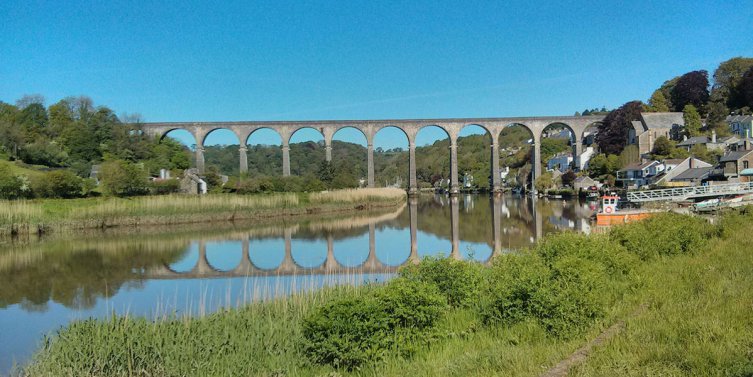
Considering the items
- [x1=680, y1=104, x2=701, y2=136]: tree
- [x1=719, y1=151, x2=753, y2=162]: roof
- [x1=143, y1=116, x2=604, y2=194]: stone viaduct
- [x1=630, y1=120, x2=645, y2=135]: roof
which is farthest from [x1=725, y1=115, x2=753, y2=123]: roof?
[x1=719, y1=151, x2=753, y2=162]: roof

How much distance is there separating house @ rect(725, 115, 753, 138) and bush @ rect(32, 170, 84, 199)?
4653 cm

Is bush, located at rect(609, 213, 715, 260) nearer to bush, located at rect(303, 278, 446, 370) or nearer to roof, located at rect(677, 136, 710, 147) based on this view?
bush, located at rect(303, 278, 446, 370)

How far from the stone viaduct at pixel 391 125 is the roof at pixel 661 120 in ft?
26.4

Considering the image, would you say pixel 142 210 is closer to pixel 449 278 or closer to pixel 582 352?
pixel 449 278

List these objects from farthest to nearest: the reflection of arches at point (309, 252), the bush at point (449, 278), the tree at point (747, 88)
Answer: the tree at point (747, 88), the reflection of arches at point (309, 252), the bush at point (449, 278)

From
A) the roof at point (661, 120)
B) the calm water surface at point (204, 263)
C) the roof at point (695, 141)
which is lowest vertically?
the calm water surface at point (204, 263)

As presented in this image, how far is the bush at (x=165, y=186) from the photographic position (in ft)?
110

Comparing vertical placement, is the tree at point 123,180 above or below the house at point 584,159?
below

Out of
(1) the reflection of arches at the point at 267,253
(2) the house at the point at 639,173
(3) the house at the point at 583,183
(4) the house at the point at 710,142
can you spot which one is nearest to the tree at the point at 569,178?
(3) the house at the point at 583,183

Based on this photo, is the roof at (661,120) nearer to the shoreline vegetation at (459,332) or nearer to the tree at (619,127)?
the tree at (619,127)

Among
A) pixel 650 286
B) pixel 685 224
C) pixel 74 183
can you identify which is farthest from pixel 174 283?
pixel 74 183

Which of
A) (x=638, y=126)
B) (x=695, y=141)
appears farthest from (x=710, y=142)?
(x=638, y=126)

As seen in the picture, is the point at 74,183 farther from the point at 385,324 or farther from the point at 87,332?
the point at 385,324

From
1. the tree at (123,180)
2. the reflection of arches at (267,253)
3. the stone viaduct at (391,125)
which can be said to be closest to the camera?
the reflection of arches at (267,253)
